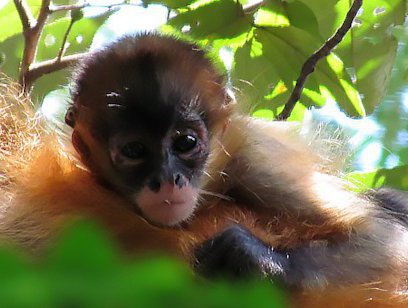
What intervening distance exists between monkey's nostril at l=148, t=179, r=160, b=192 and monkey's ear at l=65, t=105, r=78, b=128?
0.36 meters

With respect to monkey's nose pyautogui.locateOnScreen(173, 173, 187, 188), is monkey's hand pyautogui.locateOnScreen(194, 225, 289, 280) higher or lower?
higher

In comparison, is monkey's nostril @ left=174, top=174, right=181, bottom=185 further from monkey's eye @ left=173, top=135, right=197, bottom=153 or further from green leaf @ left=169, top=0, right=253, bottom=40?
green leaf @ left=169, top=0, right=253, bottom=40

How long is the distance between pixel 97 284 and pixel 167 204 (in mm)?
1243

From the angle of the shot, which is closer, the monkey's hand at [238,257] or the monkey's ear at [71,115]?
the monkey's hand at [238,257]

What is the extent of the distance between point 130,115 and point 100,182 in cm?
22

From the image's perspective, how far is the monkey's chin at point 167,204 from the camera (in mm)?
1412

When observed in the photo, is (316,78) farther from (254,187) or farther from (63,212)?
(63,212)

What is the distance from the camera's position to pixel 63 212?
1.23 meters

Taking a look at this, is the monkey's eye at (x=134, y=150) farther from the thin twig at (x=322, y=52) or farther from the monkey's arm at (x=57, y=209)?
the thin twig at (x=322, y=52)

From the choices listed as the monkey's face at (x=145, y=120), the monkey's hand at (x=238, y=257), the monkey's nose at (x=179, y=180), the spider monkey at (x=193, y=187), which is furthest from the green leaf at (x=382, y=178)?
the monkey's hand at (x=238, y=257)

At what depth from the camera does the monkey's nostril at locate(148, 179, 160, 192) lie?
1.49 meters

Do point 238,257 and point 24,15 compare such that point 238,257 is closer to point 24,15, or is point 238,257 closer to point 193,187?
point 193,187

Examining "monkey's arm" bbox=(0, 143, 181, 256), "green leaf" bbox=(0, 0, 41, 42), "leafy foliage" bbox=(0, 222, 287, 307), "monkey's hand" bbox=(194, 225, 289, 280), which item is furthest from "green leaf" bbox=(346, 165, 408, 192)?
"leafy foliage" bbox=(0, 222, 287, 307)

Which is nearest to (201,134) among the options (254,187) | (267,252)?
(254,187)
